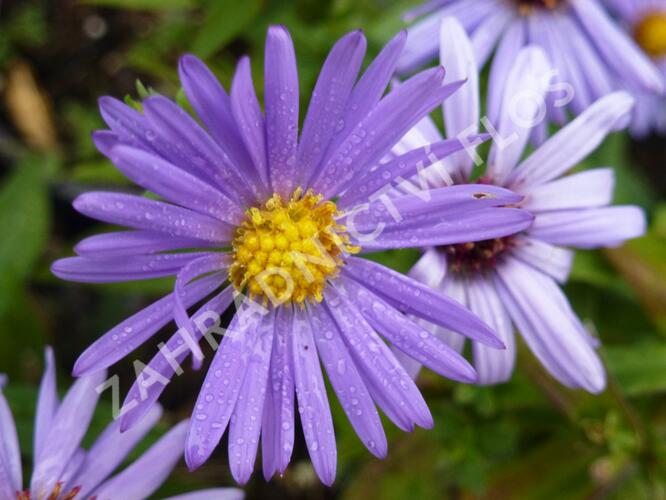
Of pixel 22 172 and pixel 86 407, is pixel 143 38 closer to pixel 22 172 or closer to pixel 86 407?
pixel 22 172

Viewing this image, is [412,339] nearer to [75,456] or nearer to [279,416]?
[279,416]

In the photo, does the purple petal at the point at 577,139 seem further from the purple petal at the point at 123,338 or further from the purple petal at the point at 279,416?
the purple petal at the point at 123,338

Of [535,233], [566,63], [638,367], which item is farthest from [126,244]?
[638,367]

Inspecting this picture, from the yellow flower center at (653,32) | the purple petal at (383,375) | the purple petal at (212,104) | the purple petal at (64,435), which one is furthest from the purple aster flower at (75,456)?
the yellow flower center at (653,32)

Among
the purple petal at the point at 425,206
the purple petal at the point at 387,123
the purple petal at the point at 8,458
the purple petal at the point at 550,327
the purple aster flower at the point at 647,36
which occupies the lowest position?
the purple aster flower at the point at 647,36

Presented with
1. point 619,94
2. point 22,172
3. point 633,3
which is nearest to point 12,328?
point 22,172

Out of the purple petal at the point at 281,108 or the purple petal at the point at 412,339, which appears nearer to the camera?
the purple petal at the point at 281,108
